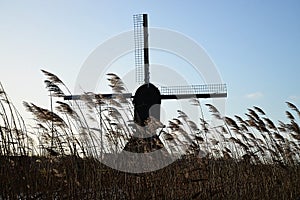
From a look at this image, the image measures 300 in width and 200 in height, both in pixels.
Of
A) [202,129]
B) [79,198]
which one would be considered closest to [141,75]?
[202,129]

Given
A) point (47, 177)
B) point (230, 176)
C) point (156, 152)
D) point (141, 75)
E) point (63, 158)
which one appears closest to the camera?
point (47, 177)

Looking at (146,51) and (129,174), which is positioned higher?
(146,51)

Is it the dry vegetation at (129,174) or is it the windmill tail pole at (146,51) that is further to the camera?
the windmill tail pole at (146,51)

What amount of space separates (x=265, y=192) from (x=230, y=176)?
23.1 inches

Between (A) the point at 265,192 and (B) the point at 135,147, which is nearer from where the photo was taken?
(B) the point at 135,147

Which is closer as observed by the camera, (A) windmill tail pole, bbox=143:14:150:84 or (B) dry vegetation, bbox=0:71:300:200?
Result: (B) dry vegetation, bbox=0:71:300:200

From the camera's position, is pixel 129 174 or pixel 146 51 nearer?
pixel 129 174

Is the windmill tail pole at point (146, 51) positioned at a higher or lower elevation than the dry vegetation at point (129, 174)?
higher

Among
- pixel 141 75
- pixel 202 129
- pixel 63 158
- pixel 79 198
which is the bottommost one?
pixel 79 198

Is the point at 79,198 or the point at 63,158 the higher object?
the point at 63,158

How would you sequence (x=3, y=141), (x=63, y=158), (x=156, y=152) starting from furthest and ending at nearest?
(x=156, y=152)
(x=63, y=158)
(x=3, y=141)

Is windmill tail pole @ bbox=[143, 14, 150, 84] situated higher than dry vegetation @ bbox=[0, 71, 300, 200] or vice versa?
windmill tail pole @ bbox=[143, 14, 150, 84]

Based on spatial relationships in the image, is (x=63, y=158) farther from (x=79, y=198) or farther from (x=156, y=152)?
(x=156, y=152)

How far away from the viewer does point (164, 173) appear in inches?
233
